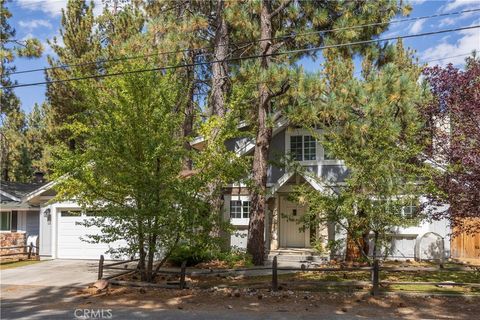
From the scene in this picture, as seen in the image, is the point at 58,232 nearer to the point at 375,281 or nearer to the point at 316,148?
the point at 316,148

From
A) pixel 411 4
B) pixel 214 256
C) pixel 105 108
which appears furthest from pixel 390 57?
pixel 105 108

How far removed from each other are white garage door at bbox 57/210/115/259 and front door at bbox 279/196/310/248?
24.2 feet

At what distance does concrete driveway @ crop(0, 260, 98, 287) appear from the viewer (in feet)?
44.0

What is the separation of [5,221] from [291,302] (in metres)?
18.7

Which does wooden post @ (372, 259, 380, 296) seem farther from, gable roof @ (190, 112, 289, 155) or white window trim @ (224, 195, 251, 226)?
gable roof @ (190, 112, 289, 155)

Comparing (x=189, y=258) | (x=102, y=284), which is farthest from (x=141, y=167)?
(x=189, y=258)

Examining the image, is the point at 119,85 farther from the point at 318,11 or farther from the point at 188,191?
the point at 318,11

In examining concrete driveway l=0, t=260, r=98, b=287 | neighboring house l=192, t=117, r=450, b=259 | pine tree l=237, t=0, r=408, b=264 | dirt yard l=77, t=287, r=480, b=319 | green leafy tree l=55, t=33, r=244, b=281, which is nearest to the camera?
dirt yard l=77, t=287, r=480, b=319

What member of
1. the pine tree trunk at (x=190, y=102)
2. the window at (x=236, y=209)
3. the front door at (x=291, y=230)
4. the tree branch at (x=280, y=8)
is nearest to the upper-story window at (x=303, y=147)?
the front door at (x=291, y=230)

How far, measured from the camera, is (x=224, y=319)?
8.77 metres

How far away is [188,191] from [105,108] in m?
3.10

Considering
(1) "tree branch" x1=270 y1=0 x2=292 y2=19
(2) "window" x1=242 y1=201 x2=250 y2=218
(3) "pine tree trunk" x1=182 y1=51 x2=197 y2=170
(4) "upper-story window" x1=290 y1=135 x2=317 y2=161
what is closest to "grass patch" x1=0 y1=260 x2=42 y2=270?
(3) "pine tree trunk" x1=182 y1=51 x2=197 y2=170

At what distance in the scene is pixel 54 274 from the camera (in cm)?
1490

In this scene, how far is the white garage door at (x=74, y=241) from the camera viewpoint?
61.3 feet
